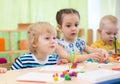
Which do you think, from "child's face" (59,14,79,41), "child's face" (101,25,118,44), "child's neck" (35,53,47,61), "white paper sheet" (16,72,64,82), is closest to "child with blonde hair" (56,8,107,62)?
"child's face" (59,14,79,41)

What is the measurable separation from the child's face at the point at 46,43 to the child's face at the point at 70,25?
316 mm

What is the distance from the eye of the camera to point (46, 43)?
1579mm

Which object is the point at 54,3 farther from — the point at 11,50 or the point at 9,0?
the point at 11,50

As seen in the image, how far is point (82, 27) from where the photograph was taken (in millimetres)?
3775

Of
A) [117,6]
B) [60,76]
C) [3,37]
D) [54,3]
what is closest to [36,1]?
[54,3]

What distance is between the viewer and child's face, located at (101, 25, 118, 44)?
2.17 metres

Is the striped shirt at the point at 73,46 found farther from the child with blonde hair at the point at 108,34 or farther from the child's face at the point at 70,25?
the child with blonde hair at the point at 108,34

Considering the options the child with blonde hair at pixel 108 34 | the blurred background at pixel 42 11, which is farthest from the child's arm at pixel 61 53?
the blurred background at pixel 42 11

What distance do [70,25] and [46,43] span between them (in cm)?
37

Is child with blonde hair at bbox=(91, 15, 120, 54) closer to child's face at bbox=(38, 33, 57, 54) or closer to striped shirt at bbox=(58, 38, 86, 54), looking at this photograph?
striped shirt at bbox=(58, 38, 86, 54)

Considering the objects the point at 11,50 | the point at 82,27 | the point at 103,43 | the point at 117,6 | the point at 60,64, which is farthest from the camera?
the point at 117,6

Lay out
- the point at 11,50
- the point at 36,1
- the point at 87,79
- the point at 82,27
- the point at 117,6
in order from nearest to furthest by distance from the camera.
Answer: the point at 87,79, the point at 11,50, the point at 36,1, the point at 82,27, the point at 117,6

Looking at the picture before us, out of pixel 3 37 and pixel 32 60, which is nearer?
pixel 32 60

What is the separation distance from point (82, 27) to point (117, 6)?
0.71 metres
